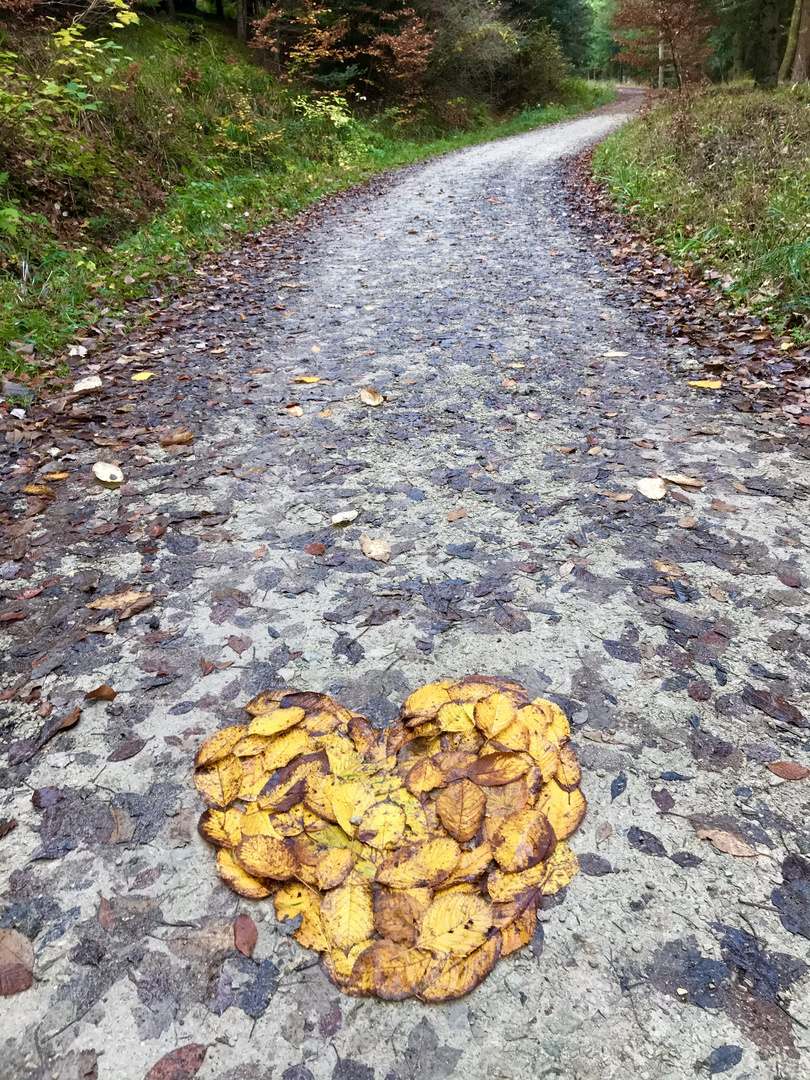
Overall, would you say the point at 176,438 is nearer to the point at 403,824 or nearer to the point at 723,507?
the point at 403,824

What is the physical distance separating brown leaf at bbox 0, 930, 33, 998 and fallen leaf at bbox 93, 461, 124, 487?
6.65ft

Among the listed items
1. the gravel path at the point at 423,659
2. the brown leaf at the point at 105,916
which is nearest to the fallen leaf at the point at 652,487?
Answer: the gravel path at the point at 423,659

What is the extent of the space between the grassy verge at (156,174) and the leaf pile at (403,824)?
11.1 ft

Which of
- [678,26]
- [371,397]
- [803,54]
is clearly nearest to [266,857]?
[371,397]

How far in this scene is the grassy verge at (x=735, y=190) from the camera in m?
4.61

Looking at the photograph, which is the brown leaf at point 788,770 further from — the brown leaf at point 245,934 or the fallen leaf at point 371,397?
the fallen leaf at point 371,397

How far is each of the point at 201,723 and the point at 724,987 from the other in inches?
54.8

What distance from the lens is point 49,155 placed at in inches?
235

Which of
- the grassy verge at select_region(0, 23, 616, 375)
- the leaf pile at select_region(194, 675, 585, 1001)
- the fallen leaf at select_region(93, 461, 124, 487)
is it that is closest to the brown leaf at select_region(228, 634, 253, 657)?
the leaf pile at select_region(194, 675, 585, 1001)

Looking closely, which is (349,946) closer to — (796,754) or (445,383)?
(796,754)

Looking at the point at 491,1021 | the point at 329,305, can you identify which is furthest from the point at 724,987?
the point at 329,305

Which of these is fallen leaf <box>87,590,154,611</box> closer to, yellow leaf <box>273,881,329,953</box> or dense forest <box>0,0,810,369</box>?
yellow leaf <box>273,881,329,953</box>

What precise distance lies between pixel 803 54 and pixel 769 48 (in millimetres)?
1719

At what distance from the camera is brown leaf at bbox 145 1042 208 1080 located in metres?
1.14
